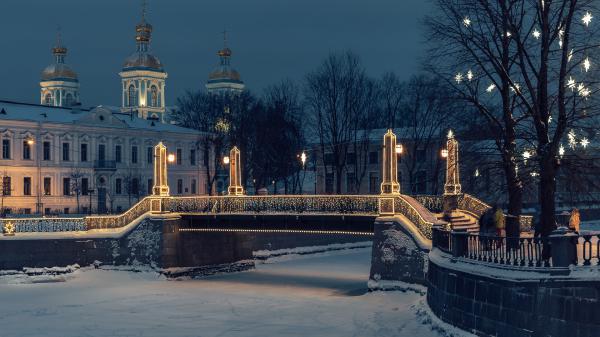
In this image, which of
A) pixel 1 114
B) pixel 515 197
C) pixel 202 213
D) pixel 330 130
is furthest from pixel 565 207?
pixel 1 114

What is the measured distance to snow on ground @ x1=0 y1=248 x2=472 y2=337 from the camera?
1266 inches

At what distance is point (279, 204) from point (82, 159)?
39433mm

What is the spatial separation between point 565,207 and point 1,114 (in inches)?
1726

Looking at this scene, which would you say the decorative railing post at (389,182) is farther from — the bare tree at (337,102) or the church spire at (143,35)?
the church spire at (143,35)

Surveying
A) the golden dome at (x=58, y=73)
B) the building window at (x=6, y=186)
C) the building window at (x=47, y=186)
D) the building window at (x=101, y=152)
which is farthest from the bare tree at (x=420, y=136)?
the golden dome at (x=58, y=73)

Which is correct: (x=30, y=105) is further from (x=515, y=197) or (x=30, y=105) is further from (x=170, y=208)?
(x=515, y=197)

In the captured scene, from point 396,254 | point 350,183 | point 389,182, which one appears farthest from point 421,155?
point 396,254

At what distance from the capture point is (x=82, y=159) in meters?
78.8

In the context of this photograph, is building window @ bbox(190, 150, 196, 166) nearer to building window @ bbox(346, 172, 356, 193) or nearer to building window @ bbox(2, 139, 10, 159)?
building window @ bbox(346, 172, 356, 193)

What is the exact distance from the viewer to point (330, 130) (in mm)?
69250

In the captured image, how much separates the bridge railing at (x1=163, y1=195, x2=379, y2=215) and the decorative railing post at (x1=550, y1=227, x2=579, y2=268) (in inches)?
751

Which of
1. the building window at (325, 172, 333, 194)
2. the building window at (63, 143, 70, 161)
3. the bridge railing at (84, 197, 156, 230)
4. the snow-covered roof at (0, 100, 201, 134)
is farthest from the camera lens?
the building window at (325, 172, 333, 194)

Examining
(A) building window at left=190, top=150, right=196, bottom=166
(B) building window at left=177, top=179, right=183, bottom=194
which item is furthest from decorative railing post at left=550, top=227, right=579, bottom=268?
(A) building window at left=190, top=150, right=196, bottom=166

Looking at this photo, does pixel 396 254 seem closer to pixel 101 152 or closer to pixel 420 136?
pixel 420 136
